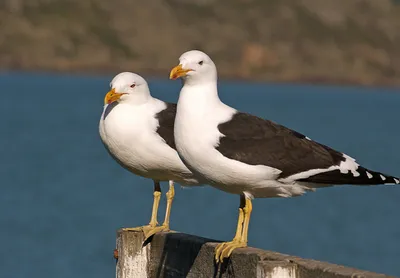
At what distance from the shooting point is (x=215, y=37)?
6747 inches

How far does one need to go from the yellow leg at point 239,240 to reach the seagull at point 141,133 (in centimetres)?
116

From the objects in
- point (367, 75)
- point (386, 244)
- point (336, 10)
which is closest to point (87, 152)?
point (386, 244)

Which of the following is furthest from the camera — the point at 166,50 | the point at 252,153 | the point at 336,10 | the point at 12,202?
the point at 336,10

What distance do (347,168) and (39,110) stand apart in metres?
89.8

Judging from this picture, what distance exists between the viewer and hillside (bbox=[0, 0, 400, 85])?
15825cm

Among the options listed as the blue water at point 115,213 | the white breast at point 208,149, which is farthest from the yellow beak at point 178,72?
the blue water at point 115,213

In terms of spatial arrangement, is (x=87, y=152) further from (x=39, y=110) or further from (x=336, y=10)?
(x=336, y=10)

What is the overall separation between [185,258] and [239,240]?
464 millimetres

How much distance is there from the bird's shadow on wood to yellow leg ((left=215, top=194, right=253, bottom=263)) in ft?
0.21

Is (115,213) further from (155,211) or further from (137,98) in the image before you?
(137,98)

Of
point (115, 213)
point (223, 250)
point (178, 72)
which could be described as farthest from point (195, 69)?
point (115, 213)

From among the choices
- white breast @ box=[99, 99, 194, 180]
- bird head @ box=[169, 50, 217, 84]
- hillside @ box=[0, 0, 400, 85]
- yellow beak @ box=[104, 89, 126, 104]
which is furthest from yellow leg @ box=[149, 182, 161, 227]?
hillside @ box=[0, 0, 400, 85]

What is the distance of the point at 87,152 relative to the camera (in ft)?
204

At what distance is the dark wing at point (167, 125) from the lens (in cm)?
1148
